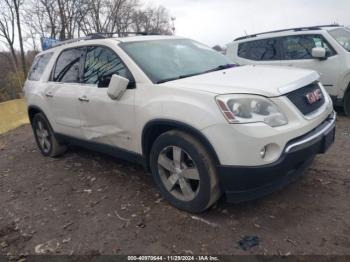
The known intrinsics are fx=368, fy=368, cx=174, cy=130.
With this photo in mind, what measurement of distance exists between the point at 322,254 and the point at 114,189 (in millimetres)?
2462

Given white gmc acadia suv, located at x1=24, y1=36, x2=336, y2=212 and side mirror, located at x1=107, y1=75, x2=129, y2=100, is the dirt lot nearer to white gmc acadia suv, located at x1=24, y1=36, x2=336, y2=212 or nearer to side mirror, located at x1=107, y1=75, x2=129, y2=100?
white gmc acadia suv, located at x1=24, y1=36, x2=336, y2=212

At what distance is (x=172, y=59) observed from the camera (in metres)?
4.14

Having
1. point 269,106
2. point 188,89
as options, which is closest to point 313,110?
point 269,106

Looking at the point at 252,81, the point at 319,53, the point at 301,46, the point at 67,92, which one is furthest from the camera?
the point at 301,46

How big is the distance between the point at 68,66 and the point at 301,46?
4.75m

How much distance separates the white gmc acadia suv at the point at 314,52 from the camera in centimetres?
Result: 690

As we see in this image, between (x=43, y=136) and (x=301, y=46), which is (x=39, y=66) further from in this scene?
(x=301, y=46)

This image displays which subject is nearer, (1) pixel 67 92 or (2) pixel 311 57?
(1) pixel 67 92

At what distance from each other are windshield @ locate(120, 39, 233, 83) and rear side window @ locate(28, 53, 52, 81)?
83.8 inches

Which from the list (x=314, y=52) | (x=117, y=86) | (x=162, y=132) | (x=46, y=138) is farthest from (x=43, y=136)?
(x=314, y=52)

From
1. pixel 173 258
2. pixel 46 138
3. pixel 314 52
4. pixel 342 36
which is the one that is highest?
pixel 342 36

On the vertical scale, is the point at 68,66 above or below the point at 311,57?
above

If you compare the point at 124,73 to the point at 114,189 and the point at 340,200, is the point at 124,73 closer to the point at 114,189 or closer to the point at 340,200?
the point at 114,189

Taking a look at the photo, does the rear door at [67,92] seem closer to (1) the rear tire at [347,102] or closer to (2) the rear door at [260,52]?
(2) the rear door at [260,52]
